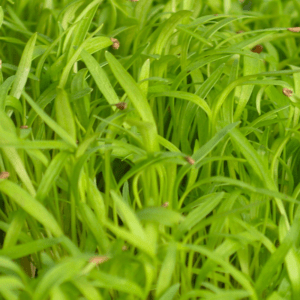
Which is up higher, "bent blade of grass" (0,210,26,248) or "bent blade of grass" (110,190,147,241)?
"bent blade of grass" (110,190,147,241)

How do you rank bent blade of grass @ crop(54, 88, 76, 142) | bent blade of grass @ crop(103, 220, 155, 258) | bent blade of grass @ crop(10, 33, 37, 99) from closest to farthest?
bent blade of grass @ crop(103, 220, 155, 258), bent blade of grass @ crop(54, 88, 76, 142), bent blade of grass @ crop(10, 33, 37, 99)

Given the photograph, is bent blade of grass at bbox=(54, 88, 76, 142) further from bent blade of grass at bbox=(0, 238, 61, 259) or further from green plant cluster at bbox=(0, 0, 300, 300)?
bent blade of grass at bbox=(0, 238, 61, 259)

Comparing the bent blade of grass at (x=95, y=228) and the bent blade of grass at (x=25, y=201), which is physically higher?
the bent blade of grass at (x=25, y=201)

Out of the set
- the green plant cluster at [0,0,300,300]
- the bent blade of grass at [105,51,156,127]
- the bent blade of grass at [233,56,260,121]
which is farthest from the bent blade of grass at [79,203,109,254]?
the bent blade of grass at [233,56,260,121]

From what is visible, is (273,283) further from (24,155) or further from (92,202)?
(24,155)

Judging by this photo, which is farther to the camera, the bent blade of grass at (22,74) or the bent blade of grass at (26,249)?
the bent blade of grass at (22,74)

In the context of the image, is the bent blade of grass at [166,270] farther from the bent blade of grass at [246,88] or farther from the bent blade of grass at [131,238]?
the bent blade of grass at [246,88]

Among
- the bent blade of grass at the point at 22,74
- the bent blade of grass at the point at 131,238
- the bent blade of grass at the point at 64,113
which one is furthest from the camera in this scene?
the bent blade of grass at the point at 22,74

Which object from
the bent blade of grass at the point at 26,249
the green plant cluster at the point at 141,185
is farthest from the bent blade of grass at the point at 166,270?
the bent blade of grass at the point at 26,249

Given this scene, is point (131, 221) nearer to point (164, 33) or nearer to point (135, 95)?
point (135, 95)

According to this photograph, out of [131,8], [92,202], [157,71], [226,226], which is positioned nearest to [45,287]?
[92,202]
